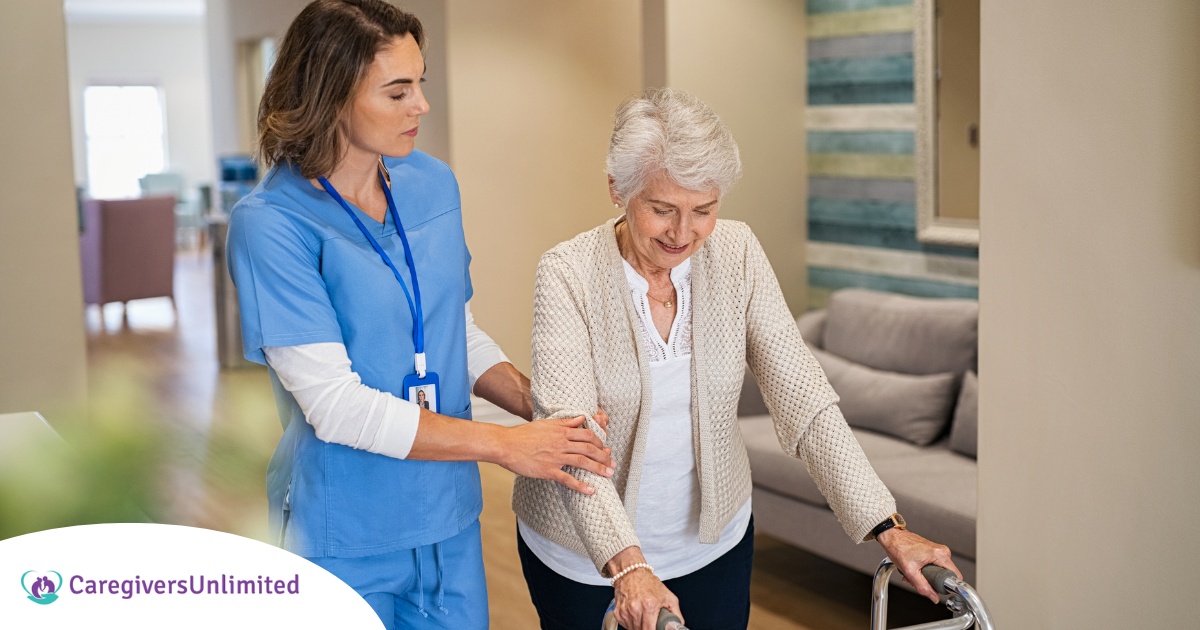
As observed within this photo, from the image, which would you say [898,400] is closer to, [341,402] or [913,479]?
[913,479]

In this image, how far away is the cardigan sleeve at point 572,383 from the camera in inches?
64.7

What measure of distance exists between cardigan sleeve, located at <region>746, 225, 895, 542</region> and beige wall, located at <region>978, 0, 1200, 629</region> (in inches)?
20.2

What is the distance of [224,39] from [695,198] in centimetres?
1128

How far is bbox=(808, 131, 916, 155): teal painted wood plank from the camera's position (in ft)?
16.2

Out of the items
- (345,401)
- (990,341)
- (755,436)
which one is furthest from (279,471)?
(755,436)

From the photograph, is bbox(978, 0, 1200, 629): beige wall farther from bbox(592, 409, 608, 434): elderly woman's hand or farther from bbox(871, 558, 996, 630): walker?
bbox(592, 409, 608, 434): elderly woman's hand

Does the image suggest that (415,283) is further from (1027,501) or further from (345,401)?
(1027,501)

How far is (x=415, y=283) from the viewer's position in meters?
1.69

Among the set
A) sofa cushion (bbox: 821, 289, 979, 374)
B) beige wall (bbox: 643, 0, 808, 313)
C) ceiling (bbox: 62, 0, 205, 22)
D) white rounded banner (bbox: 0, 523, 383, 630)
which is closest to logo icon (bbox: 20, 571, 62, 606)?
white rounded banner (bbox: 0, 523, 383, 630)

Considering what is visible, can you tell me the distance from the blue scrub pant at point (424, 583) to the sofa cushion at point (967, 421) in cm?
248

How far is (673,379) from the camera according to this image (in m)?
1.88

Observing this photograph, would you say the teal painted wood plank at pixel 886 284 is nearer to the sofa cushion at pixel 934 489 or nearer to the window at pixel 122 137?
the sofa cushion at pixel 934 489

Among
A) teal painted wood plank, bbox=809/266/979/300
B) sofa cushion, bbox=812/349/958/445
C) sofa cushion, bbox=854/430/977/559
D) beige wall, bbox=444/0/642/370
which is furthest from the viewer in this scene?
beige wall, bbox=444/0/642/370

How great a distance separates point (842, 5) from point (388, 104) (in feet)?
13.0
